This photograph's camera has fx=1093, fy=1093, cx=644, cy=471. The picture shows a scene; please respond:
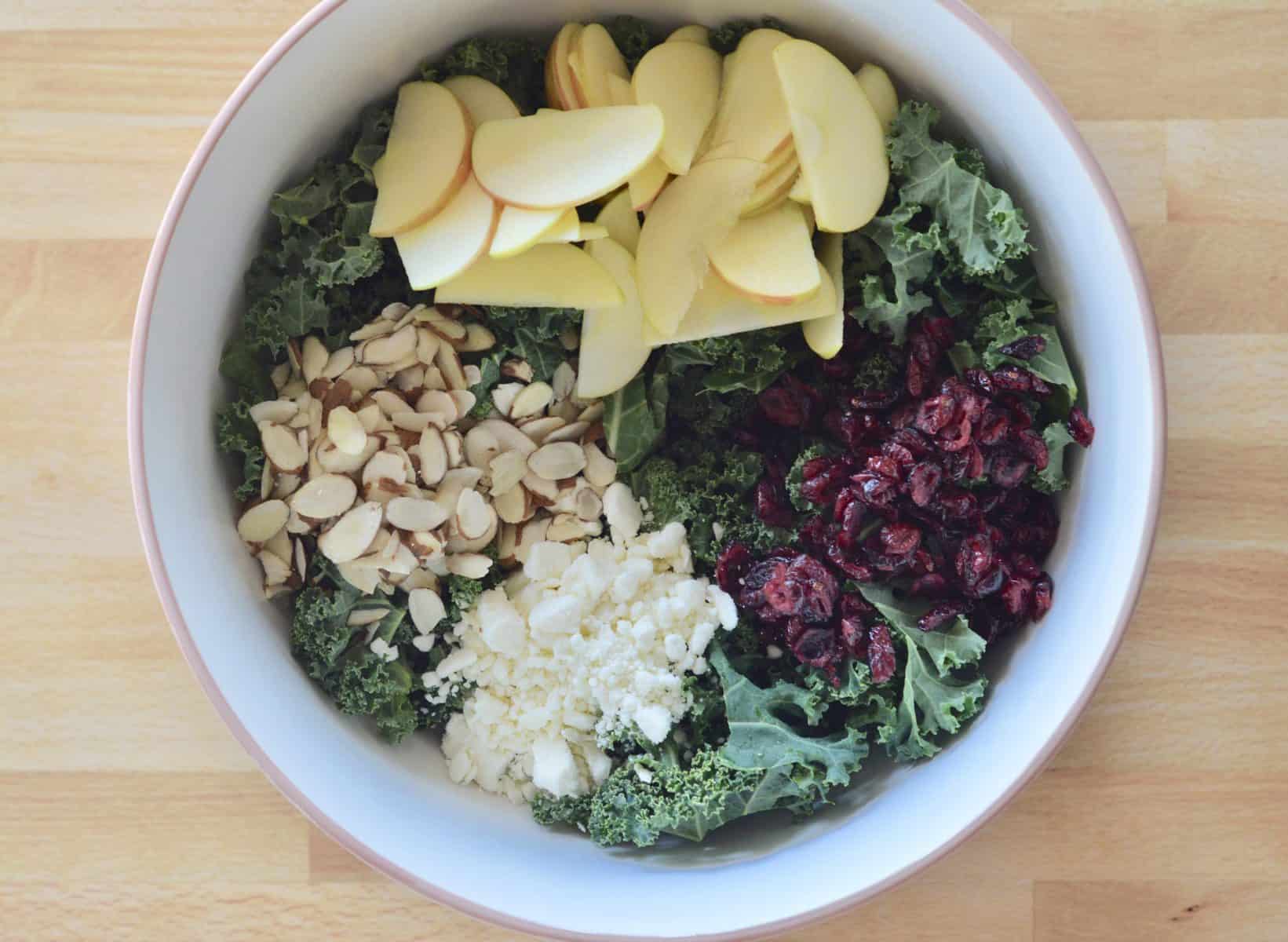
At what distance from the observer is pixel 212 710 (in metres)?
1.26

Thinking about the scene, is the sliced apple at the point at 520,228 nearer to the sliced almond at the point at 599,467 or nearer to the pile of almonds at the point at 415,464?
the pile of almonds at the point at 415,464

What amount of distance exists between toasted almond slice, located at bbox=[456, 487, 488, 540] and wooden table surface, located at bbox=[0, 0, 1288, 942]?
377 millimetres

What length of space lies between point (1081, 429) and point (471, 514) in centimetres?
65

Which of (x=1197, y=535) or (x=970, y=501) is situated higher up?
(x=970, y=501)

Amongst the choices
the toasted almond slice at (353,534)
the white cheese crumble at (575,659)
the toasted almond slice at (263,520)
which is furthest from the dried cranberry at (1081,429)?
the toasted almond slice at (263,520)

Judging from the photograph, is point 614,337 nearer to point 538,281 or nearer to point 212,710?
point 538,281

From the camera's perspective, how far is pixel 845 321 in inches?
46.4

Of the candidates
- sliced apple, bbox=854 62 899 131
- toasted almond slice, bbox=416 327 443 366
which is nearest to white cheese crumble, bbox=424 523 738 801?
toasted almond slice, bbox=416 327 443 366

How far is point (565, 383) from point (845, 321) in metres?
0.32

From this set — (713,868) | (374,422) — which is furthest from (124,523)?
(713,868)

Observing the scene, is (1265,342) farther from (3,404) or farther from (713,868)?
(3,404)

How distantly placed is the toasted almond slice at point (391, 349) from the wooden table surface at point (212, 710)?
0.30m

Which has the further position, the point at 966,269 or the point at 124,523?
the point at 124,523

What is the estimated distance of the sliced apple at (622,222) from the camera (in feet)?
3.85
